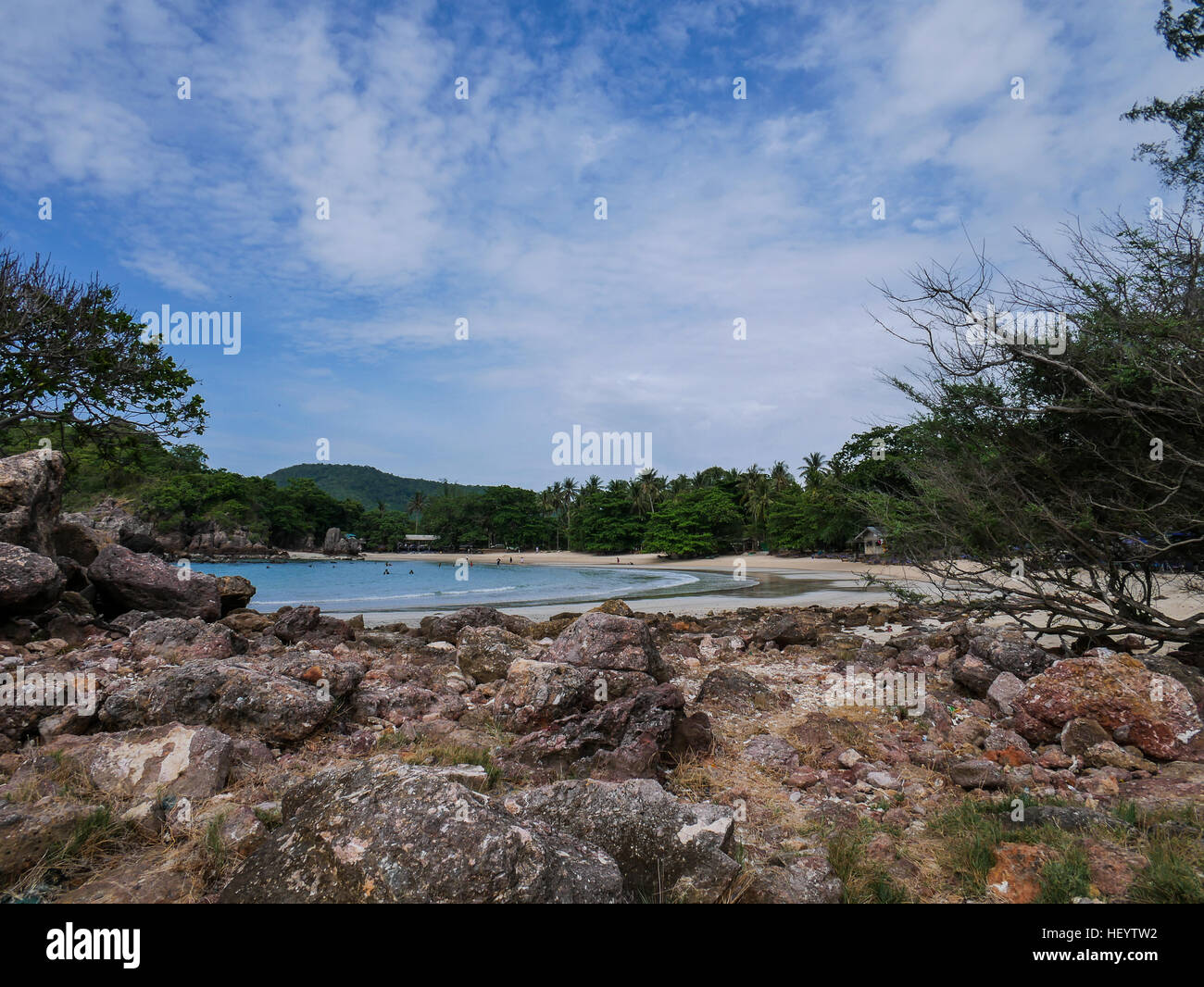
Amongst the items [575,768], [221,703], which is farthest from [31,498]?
[575,768]

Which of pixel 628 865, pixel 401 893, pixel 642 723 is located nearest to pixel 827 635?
pixel 642 723

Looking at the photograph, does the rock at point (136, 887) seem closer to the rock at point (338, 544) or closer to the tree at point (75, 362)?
the tree at point (75, 362)

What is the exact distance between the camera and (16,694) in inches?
244

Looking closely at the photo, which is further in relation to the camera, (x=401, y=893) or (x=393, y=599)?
(x=393, y=599)

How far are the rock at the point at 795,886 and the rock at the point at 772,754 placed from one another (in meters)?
2.32

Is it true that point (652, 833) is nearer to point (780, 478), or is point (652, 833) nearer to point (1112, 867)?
point (1112, 867)

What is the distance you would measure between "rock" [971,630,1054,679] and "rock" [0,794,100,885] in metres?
9.80

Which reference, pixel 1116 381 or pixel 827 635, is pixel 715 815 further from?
pixel 827 635

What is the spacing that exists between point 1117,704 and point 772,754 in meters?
3.56

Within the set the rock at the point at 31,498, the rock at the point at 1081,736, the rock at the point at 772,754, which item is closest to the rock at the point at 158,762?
the rock at the point at 772,754

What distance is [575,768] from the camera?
18.9 feet

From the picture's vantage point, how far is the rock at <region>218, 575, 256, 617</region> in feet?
50.4
